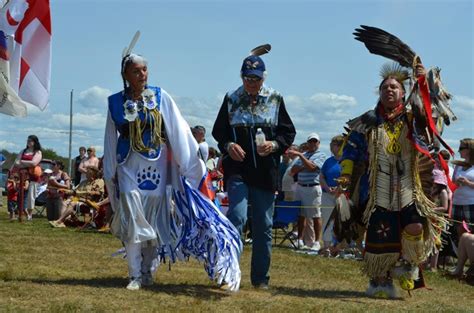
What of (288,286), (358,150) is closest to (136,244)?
(288,286)

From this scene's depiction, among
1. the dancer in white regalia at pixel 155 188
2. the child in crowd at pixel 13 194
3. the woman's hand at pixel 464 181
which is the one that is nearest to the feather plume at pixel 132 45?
the dancer in white regalia at pixel 155 188

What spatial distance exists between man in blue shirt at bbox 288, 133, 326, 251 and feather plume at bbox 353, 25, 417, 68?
189 inches

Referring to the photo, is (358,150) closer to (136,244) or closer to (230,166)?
(230,166)

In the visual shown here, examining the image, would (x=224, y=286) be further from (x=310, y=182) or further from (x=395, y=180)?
(x=310, y=182)

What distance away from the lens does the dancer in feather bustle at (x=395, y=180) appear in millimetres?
6277

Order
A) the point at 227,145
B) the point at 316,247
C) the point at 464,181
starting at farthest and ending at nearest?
the point at 316,247 < the point at 464,181 < the point at 227,145

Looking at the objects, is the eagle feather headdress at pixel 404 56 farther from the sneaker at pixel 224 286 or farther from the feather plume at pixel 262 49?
the sneaker at pixel 224 286

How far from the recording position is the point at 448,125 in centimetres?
625

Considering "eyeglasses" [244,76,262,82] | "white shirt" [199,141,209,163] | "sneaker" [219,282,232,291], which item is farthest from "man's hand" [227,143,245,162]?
"sneaker" [219,282,232,291]

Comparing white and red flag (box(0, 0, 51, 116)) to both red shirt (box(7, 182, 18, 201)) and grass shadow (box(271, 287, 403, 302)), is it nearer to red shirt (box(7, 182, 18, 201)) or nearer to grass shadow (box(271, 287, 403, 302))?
grass shadow (box(271, 287, 403, 302))

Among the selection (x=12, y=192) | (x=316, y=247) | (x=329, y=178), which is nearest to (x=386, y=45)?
(x=329, y=178)

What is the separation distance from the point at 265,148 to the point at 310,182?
520 cm

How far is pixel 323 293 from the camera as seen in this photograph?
6598 millimetres

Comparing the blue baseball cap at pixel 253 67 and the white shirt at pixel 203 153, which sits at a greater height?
the blue baseball cap at pixel 253 67
